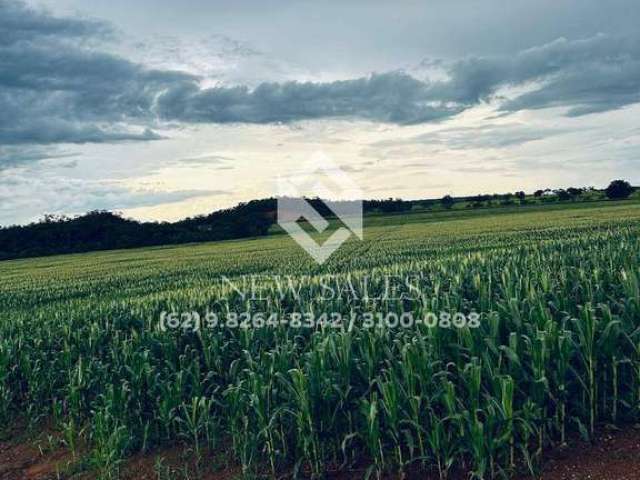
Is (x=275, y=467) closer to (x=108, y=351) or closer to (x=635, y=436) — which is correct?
(x=635, y=436)

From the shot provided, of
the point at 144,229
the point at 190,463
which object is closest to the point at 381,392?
the point at 190,463

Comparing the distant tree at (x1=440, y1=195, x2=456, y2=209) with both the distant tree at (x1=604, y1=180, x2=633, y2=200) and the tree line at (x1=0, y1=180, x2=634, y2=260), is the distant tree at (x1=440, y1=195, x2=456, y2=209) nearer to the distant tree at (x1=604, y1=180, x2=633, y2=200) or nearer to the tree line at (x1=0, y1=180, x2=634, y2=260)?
the tree line at (x1=0, y1=180, x2=634, y2=260)

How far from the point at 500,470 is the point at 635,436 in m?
1.68

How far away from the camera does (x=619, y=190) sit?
349 feet

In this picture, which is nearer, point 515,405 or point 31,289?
point 515,405

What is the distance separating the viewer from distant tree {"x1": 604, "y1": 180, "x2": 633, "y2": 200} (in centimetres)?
10638

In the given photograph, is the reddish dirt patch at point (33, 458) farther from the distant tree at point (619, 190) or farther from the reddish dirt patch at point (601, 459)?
the distant tree at point (619, 190)

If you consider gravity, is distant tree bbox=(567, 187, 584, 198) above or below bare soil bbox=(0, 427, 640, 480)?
above

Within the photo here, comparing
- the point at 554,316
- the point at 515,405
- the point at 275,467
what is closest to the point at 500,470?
the point at 515,405

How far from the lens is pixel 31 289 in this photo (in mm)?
33219

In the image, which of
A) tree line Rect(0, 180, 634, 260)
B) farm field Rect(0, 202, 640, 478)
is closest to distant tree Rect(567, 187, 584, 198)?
tree line Rect(0, 180, 634, 260)

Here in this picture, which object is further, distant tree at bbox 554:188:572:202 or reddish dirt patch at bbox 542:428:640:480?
distant tree at bbox 554:188:572:202

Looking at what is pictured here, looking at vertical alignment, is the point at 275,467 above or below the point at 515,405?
below

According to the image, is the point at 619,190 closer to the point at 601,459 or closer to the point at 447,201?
the point at 447,201
